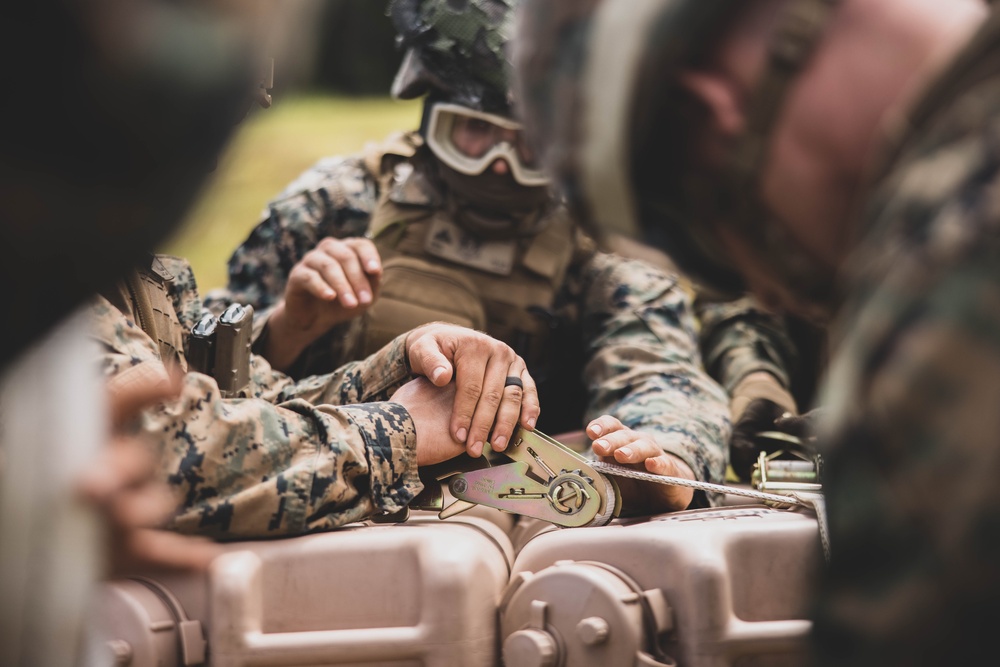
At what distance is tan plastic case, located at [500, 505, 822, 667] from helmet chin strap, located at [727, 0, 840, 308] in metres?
0.66

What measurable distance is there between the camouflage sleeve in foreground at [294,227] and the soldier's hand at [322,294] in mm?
302

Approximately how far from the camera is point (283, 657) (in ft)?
4.97

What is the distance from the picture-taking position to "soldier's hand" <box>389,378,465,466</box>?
173 cm

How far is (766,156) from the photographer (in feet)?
2.80

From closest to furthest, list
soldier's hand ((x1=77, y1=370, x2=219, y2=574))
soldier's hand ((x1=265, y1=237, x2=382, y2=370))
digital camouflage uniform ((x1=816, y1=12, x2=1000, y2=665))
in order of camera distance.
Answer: digital camouflage uniform ((x1=816, y1=12, x2=1000, y2=665)) < soldier's hand ((x1=77, y1=370, x2=219, y2=574)) < soldier's hand ((x1=265, y1=237, x2=382, y2=370))

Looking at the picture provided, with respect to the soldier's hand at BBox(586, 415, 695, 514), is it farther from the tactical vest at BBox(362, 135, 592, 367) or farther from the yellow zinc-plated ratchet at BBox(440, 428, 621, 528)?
the tactical vest at BBox(362, 135, 592, 367)

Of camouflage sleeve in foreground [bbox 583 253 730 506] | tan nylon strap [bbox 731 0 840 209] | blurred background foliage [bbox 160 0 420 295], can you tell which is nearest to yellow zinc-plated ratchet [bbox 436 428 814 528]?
camouflage sleeve in foreground [bbox 583 253 730 506]

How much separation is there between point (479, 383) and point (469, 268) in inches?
39.3

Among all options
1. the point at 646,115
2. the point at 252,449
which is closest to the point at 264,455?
the point at 252,449

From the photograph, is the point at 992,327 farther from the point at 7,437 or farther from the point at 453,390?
the point at 453,390

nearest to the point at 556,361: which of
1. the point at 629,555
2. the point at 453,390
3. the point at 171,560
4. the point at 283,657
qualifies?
the point at 453,390

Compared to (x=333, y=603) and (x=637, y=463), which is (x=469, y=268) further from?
(x=333, y=603)

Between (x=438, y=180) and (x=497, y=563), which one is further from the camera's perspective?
(x=438, y=180)

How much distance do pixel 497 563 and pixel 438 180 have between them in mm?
1328
